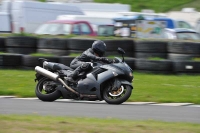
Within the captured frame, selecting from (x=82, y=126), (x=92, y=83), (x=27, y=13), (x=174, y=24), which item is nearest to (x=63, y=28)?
(x=27, y=13)

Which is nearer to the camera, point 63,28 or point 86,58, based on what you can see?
point 86,58

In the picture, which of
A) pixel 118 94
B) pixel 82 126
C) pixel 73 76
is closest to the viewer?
pixel 82 126

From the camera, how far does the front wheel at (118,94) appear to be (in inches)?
436

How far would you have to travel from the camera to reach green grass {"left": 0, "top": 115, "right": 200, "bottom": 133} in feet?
23.0

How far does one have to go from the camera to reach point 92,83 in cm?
1139

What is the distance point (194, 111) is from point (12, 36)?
8340mm

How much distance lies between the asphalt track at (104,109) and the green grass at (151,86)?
0.69 metres

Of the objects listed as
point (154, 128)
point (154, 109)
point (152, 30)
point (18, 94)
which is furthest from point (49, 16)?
point (154, 128)

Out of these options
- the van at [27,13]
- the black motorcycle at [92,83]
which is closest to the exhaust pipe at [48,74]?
the black motorcycle at [92,83]

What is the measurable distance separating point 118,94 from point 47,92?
1.44 meters

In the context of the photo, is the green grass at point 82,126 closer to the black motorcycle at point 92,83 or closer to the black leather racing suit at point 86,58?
the black motorcycle at point 92,83

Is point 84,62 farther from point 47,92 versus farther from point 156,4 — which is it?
point 156,4

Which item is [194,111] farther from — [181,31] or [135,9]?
[135,9]

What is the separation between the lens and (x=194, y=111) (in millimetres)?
10266
